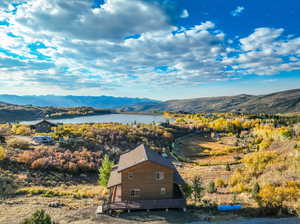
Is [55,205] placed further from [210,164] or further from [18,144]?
[210,164]

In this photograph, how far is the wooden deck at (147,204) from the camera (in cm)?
2003

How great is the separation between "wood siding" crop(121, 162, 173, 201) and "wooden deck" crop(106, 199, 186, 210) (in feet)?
2.02

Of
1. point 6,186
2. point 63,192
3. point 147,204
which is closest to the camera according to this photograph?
point 147,204

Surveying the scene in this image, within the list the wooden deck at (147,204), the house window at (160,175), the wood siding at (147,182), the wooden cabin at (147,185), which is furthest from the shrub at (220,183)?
the house window at (160,175)

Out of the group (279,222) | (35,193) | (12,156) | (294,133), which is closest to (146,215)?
(279,222)

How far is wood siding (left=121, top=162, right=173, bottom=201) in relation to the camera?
20.8 meters

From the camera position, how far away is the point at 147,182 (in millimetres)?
20984

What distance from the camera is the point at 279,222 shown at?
56.2 feet

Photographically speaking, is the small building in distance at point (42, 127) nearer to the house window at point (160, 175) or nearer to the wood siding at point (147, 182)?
the wood siding at point (147, 182)

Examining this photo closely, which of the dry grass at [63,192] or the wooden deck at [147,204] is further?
the dry grass at [63,192]

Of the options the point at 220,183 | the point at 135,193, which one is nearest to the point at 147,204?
the point at 135,193

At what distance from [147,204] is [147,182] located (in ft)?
7.03

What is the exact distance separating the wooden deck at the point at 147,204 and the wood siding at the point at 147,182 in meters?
0.62

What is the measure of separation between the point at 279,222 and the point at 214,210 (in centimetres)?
564
